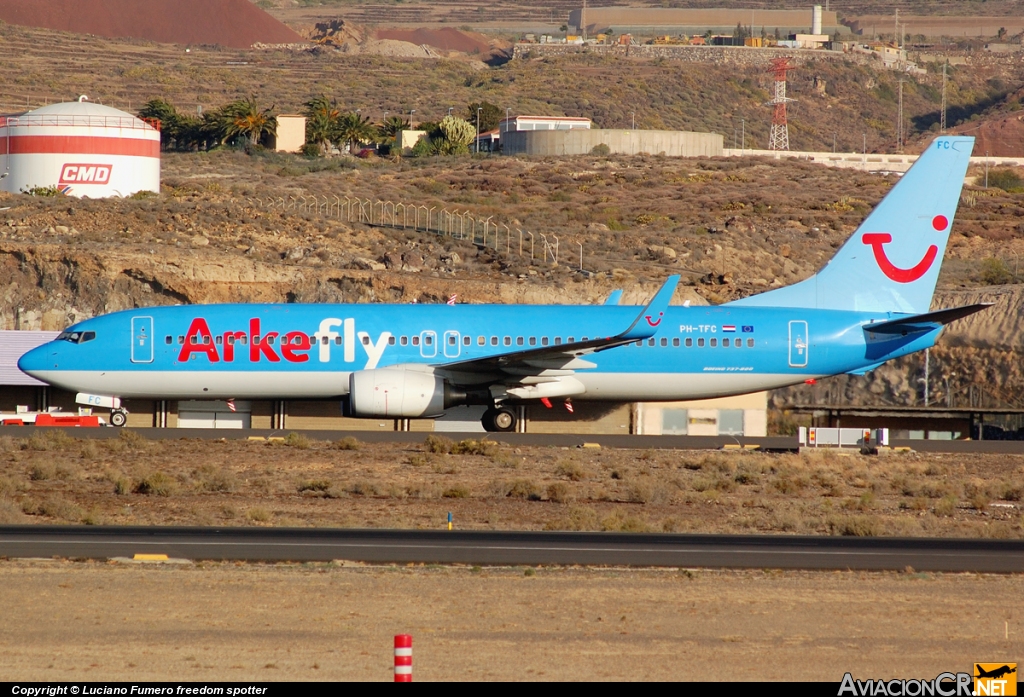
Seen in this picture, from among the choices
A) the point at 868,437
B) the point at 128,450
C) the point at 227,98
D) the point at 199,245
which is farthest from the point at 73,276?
the point at 227,98

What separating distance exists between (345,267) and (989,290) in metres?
28.7

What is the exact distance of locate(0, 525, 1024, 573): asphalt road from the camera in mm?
17453

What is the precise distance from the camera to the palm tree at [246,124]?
354 ft

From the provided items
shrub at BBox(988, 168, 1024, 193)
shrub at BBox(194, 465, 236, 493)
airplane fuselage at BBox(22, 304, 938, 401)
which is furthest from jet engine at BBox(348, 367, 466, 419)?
shrub at BBox(988, 168, 1024, 193)

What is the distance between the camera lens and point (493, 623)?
1348 cm

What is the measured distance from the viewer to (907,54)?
198 metres

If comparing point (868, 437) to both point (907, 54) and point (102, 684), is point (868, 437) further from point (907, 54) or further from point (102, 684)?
point (907, 54)

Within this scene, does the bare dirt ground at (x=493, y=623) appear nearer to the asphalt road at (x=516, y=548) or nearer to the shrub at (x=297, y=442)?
the asphalt road at (x=516, y=548)

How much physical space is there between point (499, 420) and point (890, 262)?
1127 cm

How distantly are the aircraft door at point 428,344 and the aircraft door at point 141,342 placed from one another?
262 inches

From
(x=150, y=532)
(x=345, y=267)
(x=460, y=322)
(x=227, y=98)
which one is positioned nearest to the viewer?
(x=150, y=532)

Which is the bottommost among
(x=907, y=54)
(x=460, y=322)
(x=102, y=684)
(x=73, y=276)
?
(x=102, y=684)

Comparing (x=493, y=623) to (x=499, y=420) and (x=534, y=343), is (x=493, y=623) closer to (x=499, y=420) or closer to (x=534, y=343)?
(x=534, y=343)

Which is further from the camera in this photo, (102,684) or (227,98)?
(227,98)
